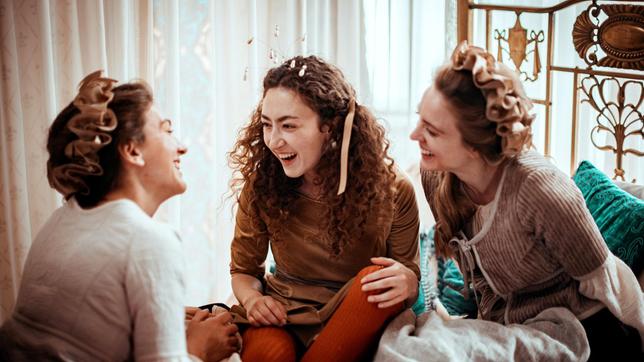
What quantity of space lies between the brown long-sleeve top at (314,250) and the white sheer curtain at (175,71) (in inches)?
23.4

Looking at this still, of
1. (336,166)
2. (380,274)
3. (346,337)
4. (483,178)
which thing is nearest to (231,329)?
(346,337)

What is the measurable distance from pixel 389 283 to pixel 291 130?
0.43m

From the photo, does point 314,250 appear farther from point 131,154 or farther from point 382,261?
point 131,154

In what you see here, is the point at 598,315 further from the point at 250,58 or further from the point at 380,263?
the point at 250,58

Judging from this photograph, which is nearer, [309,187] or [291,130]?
[291,130]

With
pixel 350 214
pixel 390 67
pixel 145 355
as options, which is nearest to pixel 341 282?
pixel 350 214

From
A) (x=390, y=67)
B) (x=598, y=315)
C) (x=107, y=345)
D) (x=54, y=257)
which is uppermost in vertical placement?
(x=390, y=67)

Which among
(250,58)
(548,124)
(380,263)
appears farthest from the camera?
(250,58)

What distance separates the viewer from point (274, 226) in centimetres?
207

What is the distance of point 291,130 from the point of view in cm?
196

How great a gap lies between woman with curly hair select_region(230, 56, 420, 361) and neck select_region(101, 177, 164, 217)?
0.49m

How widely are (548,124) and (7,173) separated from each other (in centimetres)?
169

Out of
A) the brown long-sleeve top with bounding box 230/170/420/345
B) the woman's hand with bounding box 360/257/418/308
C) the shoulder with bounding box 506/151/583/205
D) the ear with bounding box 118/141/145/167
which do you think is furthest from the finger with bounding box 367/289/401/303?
the ear with bounding box 118/141/145/167

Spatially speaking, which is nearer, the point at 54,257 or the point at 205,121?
the point at 54,257
